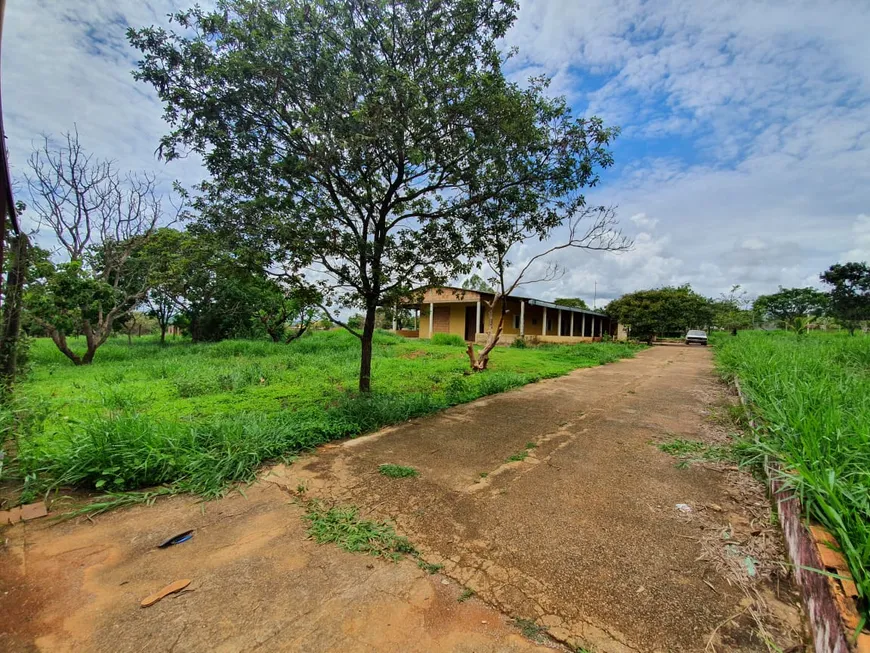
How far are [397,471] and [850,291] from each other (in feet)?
101

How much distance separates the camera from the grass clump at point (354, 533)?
2.16m

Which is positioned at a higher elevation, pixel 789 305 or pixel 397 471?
pixel 789 305

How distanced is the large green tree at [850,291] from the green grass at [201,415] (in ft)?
78.1

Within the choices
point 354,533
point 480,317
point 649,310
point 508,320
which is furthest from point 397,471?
point 649,310

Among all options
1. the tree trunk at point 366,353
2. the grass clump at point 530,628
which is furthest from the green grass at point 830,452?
the tree trunk at point 366,353

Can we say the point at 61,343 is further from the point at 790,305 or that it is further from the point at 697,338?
the point at 790,305

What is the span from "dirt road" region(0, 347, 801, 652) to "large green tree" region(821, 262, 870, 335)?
92.4 ft

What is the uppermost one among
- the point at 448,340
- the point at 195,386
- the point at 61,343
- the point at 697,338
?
the point at 697,338

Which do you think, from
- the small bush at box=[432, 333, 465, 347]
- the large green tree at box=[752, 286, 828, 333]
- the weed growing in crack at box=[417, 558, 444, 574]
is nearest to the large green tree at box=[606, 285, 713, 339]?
the large green tree at box=[752, 286, 828, 333]

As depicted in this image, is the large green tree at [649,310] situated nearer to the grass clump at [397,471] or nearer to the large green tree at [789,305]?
the large green tree at [789,305]

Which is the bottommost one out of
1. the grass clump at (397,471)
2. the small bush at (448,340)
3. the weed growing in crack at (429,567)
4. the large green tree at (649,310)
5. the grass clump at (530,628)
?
the weed growing in crack at (429,567)

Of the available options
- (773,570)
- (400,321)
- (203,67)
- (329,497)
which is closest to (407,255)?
(400,321)

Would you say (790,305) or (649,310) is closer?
(649,310)

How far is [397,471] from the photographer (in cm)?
320
